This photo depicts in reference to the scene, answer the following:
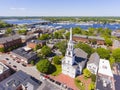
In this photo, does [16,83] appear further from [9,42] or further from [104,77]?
[9,42]

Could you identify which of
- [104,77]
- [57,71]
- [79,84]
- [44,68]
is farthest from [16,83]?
[104,77]

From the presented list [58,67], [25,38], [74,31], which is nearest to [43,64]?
[58,67]

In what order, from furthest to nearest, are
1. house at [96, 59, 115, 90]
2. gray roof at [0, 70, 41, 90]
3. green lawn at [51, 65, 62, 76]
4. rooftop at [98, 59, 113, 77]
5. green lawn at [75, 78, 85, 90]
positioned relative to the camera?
green lawn at [51, 65, 62, 76]
rooftop at [98, 59, 113, 77]
green lawn at [75, 78, 85, 90]
house at [96, 59, 115, 90]
gray roof at [0, 70, 41, 90]

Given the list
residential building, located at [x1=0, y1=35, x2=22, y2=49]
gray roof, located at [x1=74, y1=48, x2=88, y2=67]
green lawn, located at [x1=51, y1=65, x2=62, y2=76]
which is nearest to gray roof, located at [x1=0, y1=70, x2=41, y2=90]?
green lawn, located at [x1=51, y1=65, x2=62, y2=76]

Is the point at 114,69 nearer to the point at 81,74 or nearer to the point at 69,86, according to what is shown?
the point at 81,74

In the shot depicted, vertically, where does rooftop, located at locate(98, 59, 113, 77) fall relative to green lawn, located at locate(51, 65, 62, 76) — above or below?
above

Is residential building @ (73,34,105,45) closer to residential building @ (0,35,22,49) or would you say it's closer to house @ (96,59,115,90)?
house @ (96,59,115,90)

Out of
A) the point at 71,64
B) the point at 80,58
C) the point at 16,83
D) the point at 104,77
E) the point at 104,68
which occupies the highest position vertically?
the point at 80,58

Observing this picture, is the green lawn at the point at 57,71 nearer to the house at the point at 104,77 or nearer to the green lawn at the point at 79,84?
the green lawn at the point at 79,84
